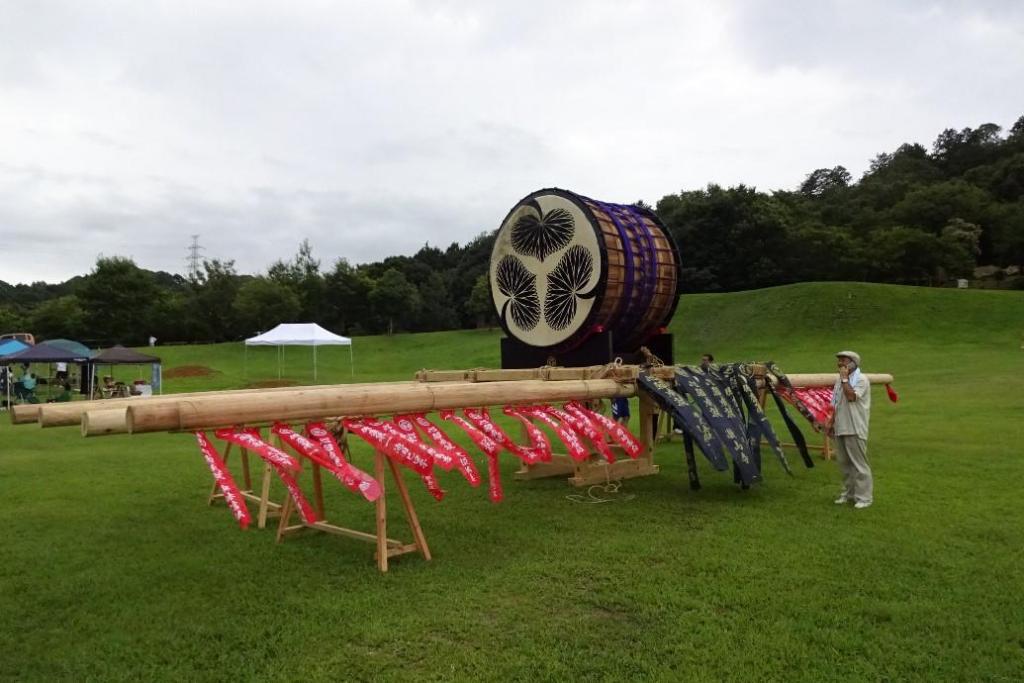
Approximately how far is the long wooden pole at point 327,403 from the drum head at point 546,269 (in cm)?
170

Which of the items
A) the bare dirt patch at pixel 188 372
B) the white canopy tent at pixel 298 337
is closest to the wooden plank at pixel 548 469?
the white canopy tent at pixel 298 337

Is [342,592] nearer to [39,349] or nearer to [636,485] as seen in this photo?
[636,485]

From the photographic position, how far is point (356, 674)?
3555 mm

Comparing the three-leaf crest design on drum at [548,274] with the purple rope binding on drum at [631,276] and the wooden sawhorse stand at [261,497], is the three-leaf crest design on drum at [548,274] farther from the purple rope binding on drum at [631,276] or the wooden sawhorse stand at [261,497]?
the wooden sawhorse stand at [261,497]

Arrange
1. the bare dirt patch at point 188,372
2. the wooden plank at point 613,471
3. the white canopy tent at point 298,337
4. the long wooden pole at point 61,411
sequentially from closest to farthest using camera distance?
the long wooden pole at point 61,411, the wooden plank at point 613,471, the white canopy tent at point 298,337, the bare dirt patch at point 188,372

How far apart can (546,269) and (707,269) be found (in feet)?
141

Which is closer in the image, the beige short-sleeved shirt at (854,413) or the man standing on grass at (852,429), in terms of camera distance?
the man standing on grass at (852,429)

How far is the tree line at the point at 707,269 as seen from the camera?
47.6 meters

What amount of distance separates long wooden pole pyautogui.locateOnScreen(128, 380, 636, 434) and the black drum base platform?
5.18ft

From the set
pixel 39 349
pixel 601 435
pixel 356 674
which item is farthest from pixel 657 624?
pixel 39 349

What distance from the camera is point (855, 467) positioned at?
6918 mm

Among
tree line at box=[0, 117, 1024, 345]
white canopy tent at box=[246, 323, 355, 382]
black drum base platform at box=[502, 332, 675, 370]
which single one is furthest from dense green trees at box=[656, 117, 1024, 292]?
black drum base platform at box=[502, 332, 675, 370]

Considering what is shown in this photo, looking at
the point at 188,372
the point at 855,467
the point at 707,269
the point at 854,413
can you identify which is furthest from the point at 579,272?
the point at 707,269

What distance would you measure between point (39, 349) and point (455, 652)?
21657 millimetres
